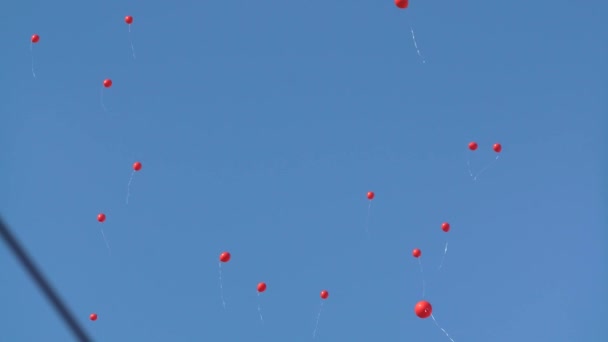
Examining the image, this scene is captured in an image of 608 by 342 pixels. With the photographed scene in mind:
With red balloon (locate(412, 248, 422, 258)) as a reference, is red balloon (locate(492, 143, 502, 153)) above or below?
above

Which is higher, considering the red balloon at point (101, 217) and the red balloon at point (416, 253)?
the red balloon at point (101, 217)

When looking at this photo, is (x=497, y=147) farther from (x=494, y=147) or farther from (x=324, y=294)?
(x=324, y=294)

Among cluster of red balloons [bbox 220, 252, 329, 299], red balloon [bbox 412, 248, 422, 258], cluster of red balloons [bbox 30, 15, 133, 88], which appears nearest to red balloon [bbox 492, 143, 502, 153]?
red balloon [bbox 412, 248, 422, 258]

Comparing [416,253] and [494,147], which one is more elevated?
[494,147]

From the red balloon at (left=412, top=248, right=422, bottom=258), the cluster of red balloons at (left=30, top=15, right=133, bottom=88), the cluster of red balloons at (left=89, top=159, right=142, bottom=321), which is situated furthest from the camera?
the red balloon at (left=412, top=248, right=422, bottom=258)

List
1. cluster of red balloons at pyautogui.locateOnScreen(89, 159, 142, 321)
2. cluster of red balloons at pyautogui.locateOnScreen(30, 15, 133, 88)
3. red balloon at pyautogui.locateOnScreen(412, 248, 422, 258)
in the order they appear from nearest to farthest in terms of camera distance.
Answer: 1. cluster of red balloons at pyautogui.locateOnScreen(30, 15, 133, 88)
2. cluster of red balloons at pyautogui.locateOnScreen(89, 159, 142, 321)
3. red balloon at pyautogui.locateOnScreen(412, 248, 422, 258)

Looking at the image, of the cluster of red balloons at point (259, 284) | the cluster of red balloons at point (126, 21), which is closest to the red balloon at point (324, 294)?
the cluster of red balloons at point (259, 284)

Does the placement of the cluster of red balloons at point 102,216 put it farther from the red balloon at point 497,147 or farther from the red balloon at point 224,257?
the red balloon at point 497,147

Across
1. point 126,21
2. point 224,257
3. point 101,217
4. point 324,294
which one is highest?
point 126,21

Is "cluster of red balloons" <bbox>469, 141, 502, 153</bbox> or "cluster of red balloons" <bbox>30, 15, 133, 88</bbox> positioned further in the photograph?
"cluster of red balloons" <bbox>469, 141, 502, 153</bbox>

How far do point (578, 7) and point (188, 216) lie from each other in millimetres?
2538

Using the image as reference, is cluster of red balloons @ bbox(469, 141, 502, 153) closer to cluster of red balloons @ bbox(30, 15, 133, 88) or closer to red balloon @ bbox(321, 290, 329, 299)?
red balloon @ bbox(321, 290, 329, 299)

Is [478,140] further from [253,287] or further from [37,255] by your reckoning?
[37,255]

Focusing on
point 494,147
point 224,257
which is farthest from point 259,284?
point 494,147
